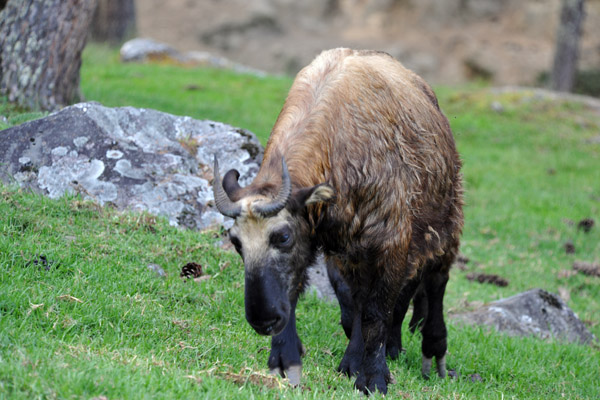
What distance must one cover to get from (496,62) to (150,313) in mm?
21245

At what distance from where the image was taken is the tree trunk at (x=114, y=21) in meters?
19.5

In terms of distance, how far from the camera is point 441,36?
25.9 metres

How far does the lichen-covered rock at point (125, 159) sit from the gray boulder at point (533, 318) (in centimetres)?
284

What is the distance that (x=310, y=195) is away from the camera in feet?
15.3

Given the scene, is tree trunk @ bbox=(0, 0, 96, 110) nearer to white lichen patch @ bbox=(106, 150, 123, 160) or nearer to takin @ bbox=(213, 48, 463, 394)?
white lichen patch @ bbox=(106, 150, 123, 160)

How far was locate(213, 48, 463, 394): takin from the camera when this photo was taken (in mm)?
Result: 4613

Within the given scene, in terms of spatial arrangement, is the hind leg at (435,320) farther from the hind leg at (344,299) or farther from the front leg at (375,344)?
the front leg at (375,344)

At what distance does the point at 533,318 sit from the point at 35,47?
624 cm

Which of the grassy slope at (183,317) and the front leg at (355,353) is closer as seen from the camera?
the grassy slope at (183,317)

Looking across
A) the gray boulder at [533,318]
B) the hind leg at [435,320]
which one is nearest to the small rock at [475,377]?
the hind leg at [435,320]

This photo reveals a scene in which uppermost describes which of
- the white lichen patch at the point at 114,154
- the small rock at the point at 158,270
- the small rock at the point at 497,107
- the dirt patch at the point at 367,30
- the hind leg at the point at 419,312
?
the white lichen patch at the point at 114,154

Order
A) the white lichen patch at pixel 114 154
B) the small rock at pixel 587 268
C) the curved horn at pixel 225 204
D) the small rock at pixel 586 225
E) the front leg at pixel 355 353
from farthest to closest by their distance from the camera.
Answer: the small rock at pixel 586 225 → the small rock at pixel 587 268 → the white lichen patch at pixel 114 154 → the front leg at pixel 355 353 → the curved horn at pixel 225 204

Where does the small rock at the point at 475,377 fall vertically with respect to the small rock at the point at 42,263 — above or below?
below

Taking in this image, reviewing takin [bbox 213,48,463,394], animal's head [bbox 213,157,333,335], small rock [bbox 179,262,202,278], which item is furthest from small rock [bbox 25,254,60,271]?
animal's head [bbox 213,157,333,335]
